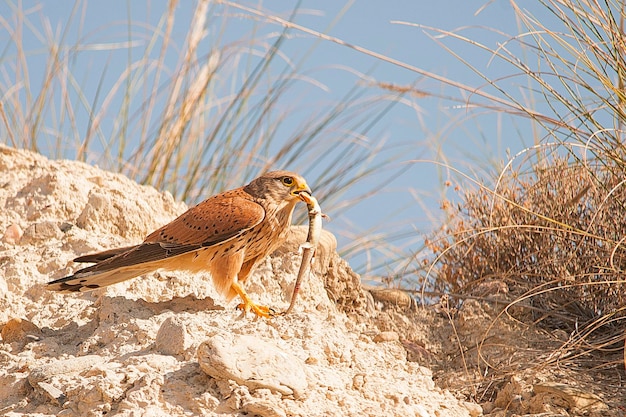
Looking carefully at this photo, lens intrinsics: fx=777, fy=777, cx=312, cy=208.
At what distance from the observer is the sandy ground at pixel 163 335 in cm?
297

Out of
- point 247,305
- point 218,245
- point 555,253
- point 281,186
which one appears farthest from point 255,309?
point 555,253

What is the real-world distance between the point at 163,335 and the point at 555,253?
228cm

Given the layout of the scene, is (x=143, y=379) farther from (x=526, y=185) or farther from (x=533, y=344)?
(x=526, y=185)

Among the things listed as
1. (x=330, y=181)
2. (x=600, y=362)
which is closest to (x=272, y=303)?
(x=600, y=362)

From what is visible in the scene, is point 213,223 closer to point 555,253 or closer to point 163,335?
point 163,335

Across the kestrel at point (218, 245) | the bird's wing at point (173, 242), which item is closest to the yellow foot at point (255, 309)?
the kestrel at point (218, 245)

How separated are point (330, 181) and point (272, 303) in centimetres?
215

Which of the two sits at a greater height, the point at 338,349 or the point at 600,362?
the point at 600,362

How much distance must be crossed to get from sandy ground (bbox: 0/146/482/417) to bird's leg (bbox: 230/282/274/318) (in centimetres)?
5

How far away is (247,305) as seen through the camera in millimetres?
3699

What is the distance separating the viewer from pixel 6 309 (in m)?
3.93

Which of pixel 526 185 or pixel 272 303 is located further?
pixel 526 185

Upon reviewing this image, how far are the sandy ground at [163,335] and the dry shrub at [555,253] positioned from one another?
2.02 feet

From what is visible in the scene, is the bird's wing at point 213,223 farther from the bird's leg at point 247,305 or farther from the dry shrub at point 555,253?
the dry shrub at point 555,253
